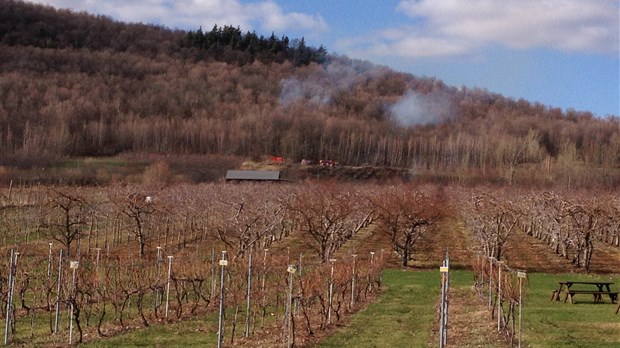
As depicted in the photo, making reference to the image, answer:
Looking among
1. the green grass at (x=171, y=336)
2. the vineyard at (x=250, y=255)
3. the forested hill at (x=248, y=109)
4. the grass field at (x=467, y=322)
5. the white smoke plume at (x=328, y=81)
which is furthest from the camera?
the white smoke plume at (x=328, y=81)

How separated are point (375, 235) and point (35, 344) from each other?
111ft

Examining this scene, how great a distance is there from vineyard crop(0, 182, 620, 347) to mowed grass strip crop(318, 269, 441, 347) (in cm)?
56

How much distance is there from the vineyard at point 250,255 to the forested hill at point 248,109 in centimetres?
3705

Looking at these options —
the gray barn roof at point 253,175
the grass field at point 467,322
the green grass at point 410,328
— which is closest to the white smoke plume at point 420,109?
the gray barn roof at point 253,175

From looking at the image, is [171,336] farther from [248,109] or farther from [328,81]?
[328,81]

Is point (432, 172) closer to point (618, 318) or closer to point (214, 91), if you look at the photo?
point (214, 91)

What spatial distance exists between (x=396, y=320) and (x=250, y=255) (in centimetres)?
475

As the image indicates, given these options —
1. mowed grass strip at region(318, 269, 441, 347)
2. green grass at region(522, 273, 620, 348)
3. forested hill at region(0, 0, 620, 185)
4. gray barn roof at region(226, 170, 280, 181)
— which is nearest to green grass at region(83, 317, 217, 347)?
mowed grass strip at region(318, 269, 441, 347)

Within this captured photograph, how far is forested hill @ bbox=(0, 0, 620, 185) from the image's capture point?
9838cm

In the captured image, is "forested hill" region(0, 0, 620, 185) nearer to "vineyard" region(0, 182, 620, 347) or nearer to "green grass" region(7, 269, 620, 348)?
"vineyard" region(0, 182, 620, 347)

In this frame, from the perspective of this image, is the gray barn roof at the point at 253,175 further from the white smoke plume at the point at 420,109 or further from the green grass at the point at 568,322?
the white smoke plume at the point at 420,109

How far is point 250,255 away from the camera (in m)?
16.4

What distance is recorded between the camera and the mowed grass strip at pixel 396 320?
15.9 metres

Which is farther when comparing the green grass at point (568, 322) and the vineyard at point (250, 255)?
the vineyard at point (250, 255)
